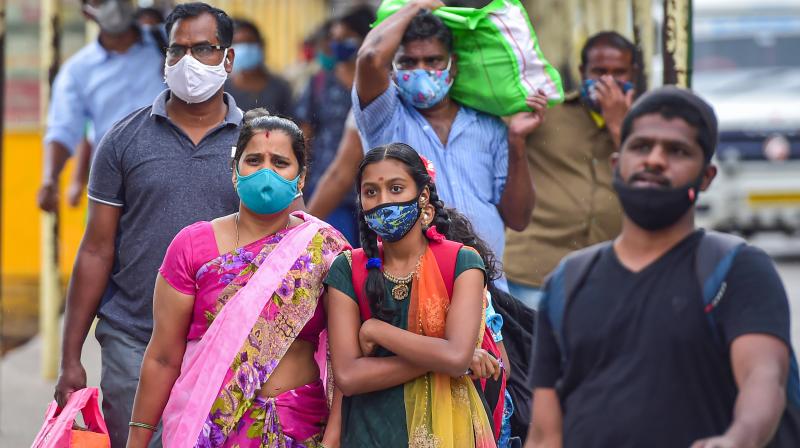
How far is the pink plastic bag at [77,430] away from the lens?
518 cm

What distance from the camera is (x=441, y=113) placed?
6.18 m

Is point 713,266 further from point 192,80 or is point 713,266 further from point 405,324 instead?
point 192,80

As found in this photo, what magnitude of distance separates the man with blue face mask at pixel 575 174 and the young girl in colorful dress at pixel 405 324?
88.3 inches

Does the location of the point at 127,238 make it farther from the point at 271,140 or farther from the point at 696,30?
the point at 696,30

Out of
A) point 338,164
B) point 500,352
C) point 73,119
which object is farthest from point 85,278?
point 73,119

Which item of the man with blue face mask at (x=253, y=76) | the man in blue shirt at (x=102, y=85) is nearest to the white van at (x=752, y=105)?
→ the man with blue face mask at (x=253, y=76)

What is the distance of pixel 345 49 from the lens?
1077 centimetres

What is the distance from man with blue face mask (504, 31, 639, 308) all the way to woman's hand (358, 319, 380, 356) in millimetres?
2367

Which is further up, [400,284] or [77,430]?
[400,284]

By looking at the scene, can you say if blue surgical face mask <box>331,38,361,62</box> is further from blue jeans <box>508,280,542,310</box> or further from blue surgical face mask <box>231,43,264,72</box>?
blue jeans <box>508,280,542,310</box>

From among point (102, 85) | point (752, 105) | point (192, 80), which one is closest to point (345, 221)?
point (102, 85)

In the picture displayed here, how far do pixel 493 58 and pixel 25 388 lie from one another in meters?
4.91

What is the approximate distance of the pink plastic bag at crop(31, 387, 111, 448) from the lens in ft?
17.0

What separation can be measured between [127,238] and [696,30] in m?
12.2
